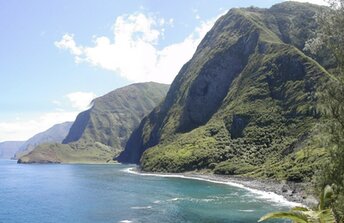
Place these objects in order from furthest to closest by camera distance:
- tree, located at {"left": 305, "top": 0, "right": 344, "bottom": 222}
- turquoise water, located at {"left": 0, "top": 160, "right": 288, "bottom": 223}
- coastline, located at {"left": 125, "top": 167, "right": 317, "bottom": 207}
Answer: coastline, located at {"left": 125, "top": 167, "right": 317, "bottom": 207} → turquoise water, located at {"left": 0, "top": 160, "right": 288, "bottom": 223} → tree, located at {"left": 305, "top": 0, "right": 344, "bottom": 222}

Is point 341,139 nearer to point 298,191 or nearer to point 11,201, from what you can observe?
point 298,191

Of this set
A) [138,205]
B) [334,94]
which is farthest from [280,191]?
[334,94]

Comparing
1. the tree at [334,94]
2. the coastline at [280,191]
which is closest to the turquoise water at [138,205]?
the coastline at [280,191]

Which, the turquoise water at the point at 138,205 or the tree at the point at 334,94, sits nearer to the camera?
the tree at the point at 334,94

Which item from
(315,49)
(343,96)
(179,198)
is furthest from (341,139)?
(179,198)

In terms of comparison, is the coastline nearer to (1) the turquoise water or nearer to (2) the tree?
(1) the turquoise water

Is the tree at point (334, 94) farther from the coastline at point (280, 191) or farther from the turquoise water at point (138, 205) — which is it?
the coastline at point (280, 191)

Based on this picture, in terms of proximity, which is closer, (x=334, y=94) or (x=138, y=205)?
(x=334, y=94)

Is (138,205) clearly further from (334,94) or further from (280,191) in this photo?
(334,94)

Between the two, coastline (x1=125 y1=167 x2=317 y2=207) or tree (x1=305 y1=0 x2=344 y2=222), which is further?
coastline (x1=125 y1=167 x2=317 y2=207)

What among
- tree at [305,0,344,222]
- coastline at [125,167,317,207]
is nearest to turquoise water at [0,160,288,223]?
coastline at [125,167,317,207]

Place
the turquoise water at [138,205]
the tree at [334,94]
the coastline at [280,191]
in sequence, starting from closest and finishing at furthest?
the tree at [334,94] → the turquoise water at [138,205] → the coastline at [280,191]
